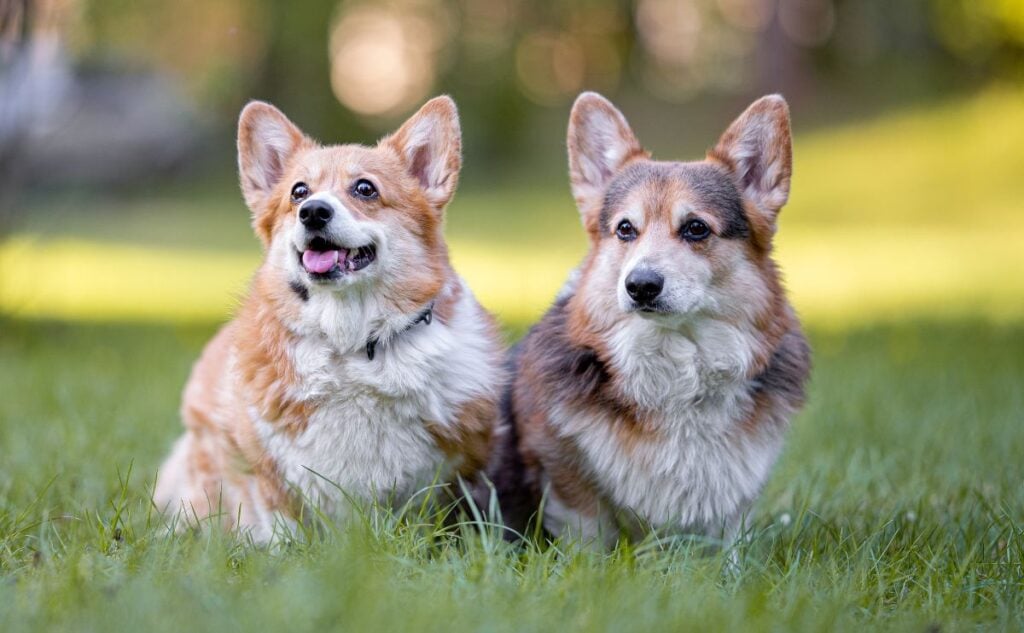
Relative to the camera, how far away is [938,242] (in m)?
13.9

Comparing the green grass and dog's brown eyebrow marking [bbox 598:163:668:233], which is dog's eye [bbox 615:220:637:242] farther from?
the green grass

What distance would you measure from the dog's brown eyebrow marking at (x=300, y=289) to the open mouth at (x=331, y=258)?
82mm

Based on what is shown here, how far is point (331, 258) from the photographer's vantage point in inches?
145

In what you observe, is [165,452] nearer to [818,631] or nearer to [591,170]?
[591,170]

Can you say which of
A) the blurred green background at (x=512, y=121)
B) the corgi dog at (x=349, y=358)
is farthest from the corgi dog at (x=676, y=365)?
the blurred green background at (x=512, y=121)

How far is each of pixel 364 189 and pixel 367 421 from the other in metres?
0.84

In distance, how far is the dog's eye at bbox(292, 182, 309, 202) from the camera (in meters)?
3.89

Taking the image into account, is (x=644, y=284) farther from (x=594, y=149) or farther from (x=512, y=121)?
(x=512, y=121)

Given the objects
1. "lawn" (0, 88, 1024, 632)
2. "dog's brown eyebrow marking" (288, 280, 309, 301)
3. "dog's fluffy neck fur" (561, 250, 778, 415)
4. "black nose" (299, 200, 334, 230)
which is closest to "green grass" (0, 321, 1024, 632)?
"lawn" (0, 88, 1024, 632)

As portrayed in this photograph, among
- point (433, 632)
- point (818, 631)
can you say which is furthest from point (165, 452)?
point (818, 631)

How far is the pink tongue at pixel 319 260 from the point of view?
364 cm

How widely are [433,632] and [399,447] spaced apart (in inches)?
44.9

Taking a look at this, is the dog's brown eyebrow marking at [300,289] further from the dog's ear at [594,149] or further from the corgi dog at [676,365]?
the dog's ear at [594,149]

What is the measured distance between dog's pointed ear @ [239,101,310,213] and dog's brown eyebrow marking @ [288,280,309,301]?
0.48m
